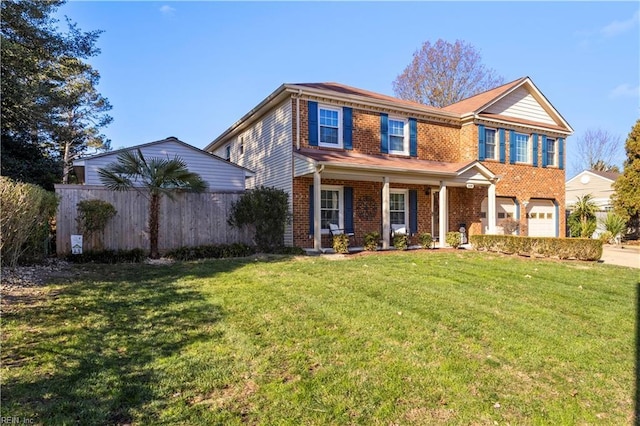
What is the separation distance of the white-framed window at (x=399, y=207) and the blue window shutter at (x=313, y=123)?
393cm

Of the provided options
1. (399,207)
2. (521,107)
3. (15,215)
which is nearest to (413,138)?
(399,207)

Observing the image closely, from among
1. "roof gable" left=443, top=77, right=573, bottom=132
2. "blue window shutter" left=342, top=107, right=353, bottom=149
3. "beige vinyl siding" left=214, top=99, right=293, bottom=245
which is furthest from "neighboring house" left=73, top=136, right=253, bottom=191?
"roof gable" left=443, top=77, right=573, bottom=132

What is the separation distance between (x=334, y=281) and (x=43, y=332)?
419 centimetres

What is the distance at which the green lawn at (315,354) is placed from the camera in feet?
8.74

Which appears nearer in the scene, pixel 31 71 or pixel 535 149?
pixel 31 71

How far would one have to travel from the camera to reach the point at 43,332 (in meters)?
3.72

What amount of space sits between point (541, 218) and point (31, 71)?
22.7m

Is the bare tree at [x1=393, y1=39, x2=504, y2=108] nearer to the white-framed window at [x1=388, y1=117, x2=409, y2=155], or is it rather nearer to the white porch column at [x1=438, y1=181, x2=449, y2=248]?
the white-framed window at [x1=388, y1=117, x2=409, y2=155]

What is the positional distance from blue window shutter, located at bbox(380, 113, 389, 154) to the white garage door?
350 inches

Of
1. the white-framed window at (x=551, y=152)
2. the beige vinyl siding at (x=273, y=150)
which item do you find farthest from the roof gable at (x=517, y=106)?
the beige vinyl siding at (x=273, y=150)

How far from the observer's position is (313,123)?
509 inches

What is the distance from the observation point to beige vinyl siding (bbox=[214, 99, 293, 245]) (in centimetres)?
1279

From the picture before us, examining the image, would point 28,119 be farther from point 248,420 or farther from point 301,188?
point 248,420

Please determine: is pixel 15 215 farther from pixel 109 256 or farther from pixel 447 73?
pixel 447 73
